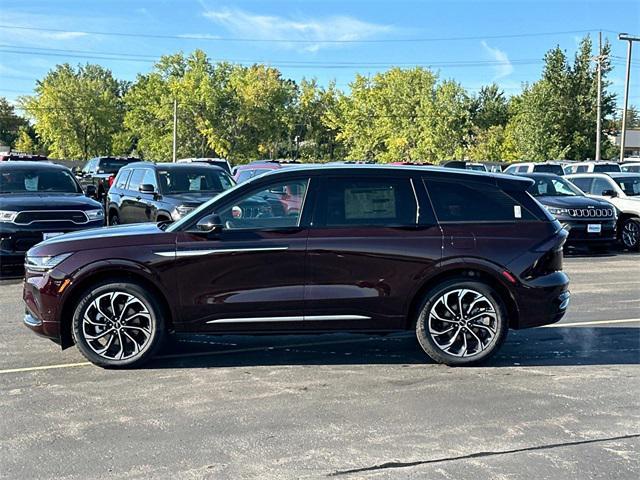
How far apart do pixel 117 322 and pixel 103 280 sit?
39 centimetres

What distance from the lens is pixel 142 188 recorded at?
12070 millimetres

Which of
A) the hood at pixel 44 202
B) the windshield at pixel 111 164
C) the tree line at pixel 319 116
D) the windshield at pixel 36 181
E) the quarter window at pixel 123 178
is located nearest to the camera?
the hood at pixel 44 202

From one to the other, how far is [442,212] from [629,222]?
11953 millimetres

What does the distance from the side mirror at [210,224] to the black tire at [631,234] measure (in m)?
13.2

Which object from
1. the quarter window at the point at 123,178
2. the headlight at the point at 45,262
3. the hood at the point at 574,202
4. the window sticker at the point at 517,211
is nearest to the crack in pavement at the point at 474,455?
the window sticker at the point at 517,211

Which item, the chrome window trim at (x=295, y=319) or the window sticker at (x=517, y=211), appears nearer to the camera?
the chrome window trim at (x=295, y=319)

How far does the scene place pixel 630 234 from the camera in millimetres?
16031

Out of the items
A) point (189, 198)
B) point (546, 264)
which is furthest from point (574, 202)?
point (546, 264)

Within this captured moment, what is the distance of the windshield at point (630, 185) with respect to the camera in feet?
53.7

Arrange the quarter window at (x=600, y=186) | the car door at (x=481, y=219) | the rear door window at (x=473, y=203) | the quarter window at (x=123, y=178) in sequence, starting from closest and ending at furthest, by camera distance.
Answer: the car door at (x=481, y=219), the rear door window at (x=473, y=203), the quarter window at (x=123, y=178), the quarter window at (x=600, y=186)

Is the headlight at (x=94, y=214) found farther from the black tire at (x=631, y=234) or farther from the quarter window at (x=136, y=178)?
the black tire at (x=631, y=234)

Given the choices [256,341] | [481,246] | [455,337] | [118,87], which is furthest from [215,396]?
[118,87]

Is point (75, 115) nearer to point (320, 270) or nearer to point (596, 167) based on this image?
point (596, 167)

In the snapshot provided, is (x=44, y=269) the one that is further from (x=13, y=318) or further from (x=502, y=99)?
(x=502, y=99)
